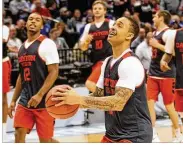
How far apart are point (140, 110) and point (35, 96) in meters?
2.17

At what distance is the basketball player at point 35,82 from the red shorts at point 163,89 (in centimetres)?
214

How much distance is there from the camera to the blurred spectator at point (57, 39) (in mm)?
11896

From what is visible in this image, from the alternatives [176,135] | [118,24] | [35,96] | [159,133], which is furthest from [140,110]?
[159,133]

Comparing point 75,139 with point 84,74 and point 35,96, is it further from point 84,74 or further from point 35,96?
point 84,74

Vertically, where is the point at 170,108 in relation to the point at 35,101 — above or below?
below

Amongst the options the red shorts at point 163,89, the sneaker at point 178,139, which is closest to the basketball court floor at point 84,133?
the sneaker at point 178,139

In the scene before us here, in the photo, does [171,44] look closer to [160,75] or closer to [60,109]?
[160,75]

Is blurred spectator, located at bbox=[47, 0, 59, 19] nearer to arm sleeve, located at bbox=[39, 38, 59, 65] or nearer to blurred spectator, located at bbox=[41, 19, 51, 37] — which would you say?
blurred spectator, located at bbox=[41, 19, 51, 37]

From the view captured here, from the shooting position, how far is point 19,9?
44.2 ft

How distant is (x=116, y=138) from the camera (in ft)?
14.1

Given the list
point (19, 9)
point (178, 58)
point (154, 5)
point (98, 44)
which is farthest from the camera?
point (154, 5)

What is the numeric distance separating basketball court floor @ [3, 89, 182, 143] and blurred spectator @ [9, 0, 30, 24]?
14.8 ft

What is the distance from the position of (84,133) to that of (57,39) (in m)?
4.11

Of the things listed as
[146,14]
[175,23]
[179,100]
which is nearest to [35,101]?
[179,100]
